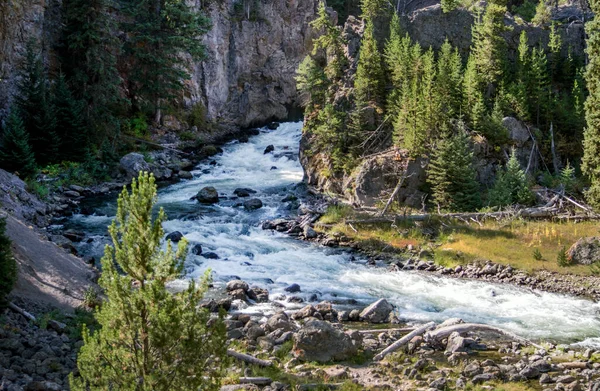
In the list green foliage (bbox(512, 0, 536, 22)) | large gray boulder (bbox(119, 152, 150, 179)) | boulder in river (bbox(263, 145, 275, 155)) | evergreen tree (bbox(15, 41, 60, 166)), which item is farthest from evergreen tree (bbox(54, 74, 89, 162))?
green foliage (bbox(512, 0, 536, 22))

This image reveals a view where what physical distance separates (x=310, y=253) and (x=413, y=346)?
1187 centimetres

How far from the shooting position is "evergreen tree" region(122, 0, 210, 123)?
51.5m

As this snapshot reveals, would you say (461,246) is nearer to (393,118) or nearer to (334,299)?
(334,299)

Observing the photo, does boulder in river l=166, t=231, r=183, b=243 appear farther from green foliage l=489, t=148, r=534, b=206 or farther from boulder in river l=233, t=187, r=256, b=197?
green foliage l=489, t=148, r=534, b=206

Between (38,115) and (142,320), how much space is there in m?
36.9

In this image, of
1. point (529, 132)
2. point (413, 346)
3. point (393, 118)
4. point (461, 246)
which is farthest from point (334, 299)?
point (529, 132)

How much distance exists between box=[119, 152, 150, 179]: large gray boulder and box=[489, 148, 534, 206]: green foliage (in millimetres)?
26054

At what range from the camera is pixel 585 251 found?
78.9 feet

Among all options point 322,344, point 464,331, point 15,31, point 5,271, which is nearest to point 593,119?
point 464,331

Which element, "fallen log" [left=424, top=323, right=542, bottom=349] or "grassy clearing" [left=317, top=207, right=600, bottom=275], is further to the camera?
"grassy clearing" [left=317, top=207, right=600, bottom=275]

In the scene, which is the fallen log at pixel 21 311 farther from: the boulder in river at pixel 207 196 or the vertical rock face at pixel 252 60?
the vertical rock face at pixel 252 60

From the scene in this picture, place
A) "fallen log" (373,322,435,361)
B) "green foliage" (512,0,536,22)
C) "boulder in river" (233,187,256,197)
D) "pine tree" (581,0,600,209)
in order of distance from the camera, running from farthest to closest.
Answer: "green foliage" (512,0,536,22), "boulder in river" (233,187,256,197), "pine tree" (581,0,600,209), "fallen log" (373,322,435,361)

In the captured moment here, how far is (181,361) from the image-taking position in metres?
7.63

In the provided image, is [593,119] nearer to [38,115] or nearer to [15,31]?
[38,115]
